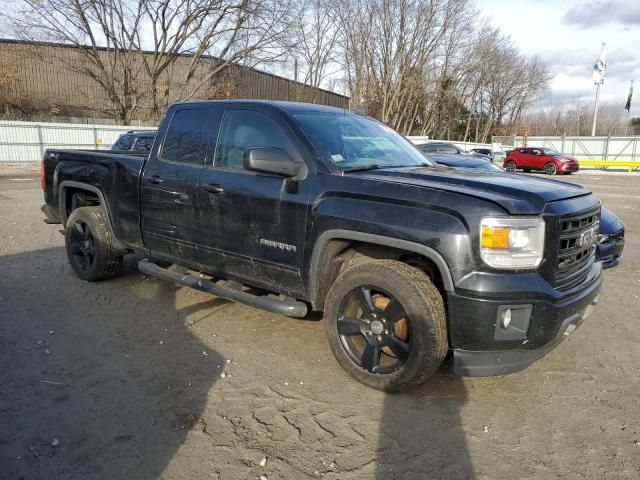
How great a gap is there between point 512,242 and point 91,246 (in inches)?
179

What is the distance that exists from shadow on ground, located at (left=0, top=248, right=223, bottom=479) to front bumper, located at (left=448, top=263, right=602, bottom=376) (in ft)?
5.58

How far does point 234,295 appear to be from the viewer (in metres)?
4.01

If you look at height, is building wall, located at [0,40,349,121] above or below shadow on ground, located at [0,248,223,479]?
above

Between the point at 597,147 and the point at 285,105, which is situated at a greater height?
the point at 285,105

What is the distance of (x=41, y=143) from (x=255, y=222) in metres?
25.3

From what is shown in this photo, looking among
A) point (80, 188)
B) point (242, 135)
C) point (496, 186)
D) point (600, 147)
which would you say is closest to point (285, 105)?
point (242, 135)

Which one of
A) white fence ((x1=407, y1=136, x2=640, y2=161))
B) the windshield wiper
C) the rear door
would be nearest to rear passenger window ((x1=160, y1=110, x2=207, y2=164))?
the rear door

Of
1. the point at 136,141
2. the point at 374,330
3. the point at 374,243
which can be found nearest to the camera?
the point at 374,243

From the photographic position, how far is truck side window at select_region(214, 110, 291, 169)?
12.6 feet

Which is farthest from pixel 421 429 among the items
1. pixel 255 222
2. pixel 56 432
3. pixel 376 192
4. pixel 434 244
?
pixel 56 432

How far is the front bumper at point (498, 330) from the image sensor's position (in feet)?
9.32

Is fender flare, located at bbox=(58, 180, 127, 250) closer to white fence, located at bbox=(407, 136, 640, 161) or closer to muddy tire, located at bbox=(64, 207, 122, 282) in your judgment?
muddy tire, located at bbox=(64, 207, 122, 282)

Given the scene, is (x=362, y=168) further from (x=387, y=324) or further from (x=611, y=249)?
(x=611, y=249)

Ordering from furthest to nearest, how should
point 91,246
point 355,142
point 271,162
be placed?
1. point 91,246
2. point 355,142
3. point 271,162
